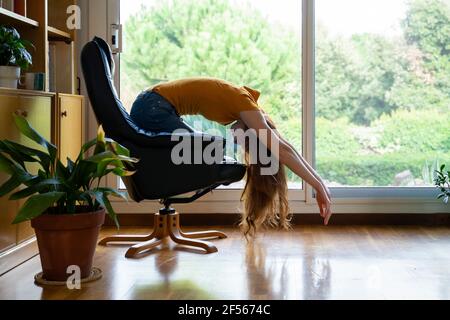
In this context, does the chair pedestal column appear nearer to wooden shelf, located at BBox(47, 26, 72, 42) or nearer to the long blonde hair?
the long blonde hair

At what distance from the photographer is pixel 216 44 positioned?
153 inches

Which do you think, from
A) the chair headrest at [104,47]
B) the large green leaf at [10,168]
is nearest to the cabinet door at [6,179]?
the large green leaf at [10,168]

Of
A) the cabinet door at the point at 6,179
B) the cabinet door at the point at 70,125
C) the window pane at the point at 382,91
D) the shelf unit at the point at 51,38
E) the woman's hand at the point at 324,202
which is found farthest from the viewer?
the window pane at the point at 382,91

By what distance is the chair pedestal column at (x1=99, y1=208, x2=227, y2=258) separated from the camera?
3.03 metres

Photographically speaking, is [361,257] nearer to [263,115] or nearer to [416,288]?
[416,288]

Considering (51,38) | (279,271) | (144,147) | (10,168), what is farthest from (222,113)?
(51,38)

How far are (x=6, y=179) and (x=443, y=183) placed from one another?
244 cm

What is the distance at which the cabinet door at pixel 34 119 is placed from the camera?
2.82 metres

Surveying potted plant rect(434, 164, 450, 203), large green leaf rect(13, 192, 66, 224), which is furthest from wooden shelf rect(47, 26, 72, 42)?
potted plant rect(434, 164, 450, 203)

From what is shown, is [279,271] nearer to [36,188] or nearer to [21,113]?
[36,188]

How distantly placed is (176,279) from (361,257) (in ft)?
3.01

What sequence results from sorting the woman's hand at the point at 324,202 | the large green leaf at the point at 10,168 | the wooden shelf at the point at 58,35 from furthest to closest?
the wooden shelf at the point at 58,35, the woman's hand at the point at 324,202, the large green leaf at the point at 10,168

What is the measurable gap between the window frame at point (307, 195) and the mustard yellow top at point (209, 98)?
934 millimetres

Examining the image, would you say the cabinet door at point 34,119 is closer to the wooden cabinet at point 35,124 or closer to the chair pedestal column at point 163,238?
the wooden cabinet at point 35,124
